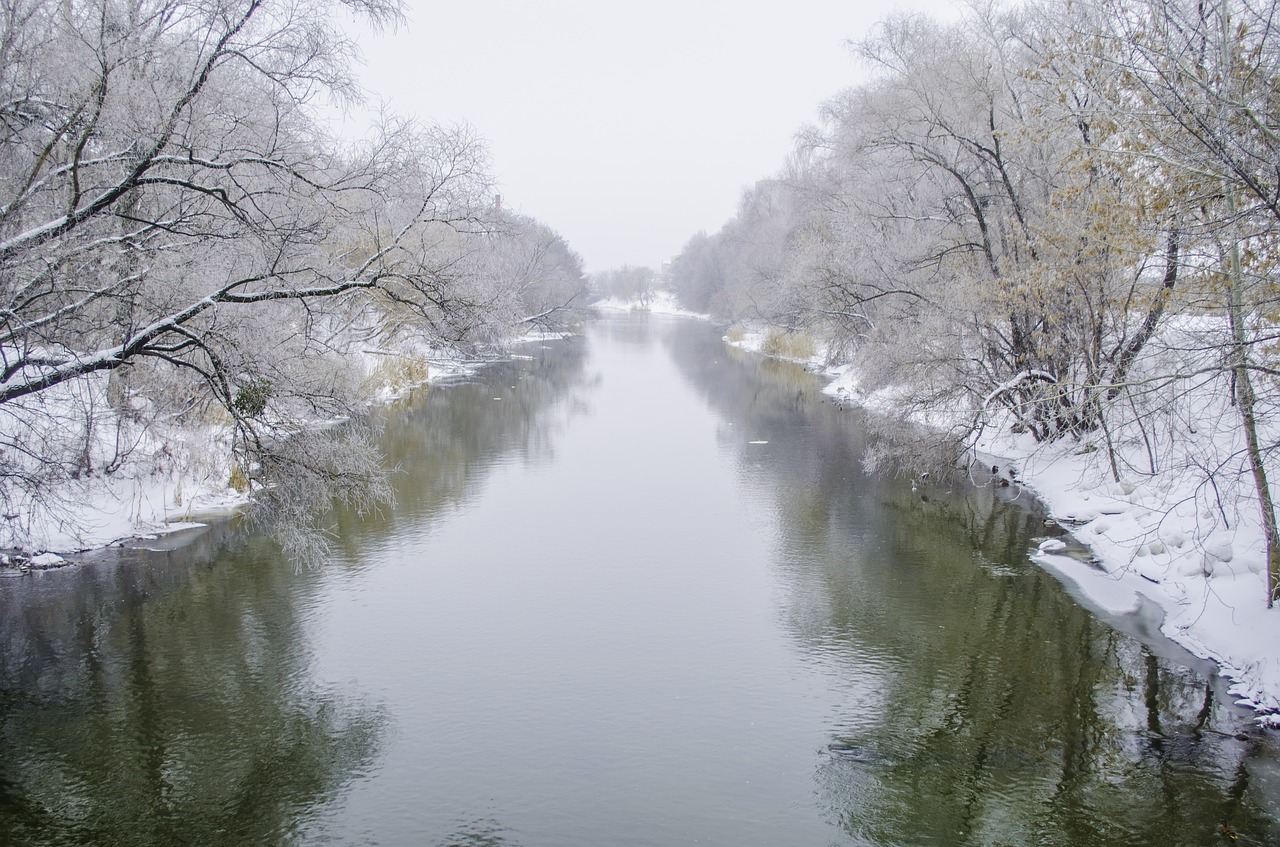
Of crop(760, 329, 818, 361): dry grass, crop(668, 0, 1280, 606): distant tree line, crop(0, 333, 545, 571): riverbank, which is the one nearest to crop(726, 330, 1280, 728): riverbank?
crop(668, 0, 1280, 606): distant tree line

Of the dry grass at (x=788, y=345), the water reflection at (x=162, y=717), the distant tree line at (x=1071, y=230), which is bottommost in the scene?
the water reflection at (x=162, y=717)

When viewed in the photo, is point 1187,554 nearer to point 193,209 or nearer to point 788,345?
point 193,209

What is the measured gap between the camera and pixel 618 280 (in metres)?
175

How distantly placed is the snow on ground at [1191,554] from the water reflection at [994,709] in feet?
1.32

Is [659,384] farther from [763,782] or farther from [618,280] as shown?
[618,280]

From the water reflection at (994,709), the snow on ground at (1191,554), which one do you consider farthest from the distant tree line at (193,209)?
the snow on ground at (1191,554)

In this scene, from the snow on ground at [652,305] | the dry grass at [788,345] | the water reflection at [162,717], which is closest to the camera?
the water reflection at [162,717]

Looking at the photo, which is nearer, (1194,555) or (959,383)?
(1194,555)

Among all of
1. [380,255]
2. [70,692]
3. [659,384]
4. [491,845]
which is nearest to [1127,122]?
[380,255]

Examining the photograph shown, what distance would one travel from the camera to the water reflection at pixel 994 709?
6.51 metres

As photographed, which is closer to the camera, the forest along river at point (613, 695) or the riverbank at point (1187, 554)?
the forest along river at point (613, 695)

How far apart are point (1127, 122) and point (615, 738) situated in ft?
21.9

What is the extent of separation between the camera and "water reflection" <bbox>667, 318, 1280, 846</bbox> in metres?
6.51

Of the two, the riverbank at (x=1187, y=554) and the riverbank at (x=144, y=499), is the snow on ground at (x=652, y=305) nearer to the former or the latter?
the riverbank at (x=144, y=499)
